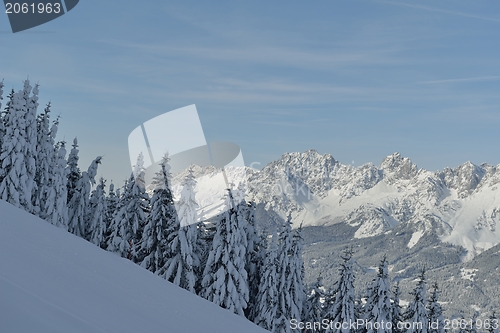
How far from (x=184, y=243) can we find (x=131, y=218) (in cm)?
604

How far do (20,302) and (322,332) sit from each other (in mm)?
34026

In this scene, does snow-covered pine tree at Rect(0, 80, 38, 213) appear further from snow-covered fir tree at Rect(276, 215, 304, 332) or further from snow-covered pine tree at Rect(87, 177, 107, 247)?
snow-covered fir tree at Rect(276, 215, 304, 332)

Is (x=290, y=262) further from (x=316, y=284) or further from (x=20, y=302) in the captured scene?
(x=20, y=302)

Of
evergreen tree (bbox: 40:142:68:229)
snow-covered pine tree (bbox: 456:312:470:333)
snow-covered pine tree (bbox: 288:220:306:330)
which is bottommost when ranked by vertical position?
snow-covered pine tree (bbox: 456:312:470:333)

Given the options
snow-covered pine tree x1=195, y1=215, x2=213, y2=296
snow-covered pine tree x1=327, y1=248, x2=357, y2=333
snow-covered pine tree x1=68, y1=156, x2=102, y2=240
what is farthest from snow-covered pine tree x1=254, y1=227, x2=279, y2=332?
snow-covered pine tree x1=68, y1=156, x2=102, y2=240

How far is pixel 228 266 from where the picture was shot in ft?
90.7

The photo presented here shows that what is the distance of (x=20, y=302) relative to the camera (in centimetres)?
316

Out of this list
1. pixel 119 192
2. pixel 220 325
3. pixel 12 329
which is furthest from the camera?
pixel 119 192

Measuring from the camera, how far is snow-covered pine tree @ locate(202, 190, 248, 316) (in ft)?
89.7

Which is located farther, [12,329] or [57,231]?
[57,231]

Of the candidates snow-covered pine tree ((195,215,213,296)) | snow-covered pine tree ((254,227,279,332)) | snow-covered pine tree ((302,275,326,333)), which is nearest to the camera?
snow-covered pine tree ((254,227,279,332))

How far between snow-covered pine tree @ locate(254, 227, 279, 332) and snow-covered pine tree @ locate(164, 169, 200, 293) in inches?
194

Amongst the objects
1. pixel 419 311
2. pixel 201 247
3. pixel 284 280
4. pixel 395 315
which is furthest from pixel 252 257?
pixel 419 311

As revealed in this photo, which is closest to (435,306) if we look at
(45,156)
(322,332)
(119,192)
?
(322,332)
